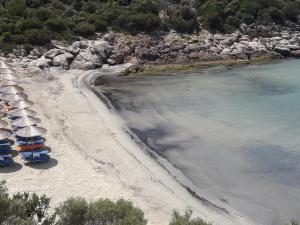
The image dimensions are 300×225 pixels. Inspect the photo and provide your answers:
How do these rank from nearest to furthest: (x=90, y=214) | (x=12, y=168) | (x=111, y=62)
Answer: (x=90, y=214), (x=12, y=168), (x=111, y=62)

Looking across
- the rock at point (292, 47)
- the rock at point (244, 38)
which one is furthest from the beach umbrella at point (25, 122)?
the rock at point (292, 47)

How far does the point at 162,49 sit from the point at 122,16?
26.8 ft

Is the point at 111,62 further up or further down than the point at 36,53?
further down

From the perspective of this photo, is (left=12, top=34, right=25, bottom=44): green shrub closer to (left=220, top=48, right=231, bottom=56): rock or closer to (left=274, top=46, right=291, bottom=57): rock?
(left=220, top=48, right=231, bottom=56): rock

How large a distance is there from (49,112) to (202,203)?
60.5ft

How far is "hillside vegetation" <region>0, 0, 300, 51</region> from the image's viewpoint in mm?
61719

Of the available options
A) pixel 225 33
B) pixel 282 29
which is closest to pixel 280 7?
pixel 282 29

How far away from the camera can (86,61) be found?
58.2 metres

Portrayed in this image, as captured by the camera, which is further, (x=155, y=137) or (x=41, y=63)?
(x=41, y=63)

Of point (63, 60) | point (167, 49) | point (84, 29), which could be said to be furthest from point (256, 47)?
point (63, 60)

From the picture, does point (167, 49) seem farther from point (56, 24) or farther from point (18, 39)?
point (18, 39)

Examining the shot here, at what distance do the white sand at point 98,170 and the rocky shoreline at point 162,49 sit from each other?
56.9 feet

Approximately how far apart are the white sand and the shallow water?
1.65 m

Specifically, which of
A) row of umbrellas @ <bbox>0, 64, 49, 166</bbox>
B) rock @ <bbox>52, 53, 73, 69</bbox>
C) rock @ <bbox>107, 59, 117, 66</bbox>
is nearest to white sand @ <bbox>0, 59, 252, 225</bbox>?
row of umbrellas @ <bbox>0, 64, 49, 166</bbox>
